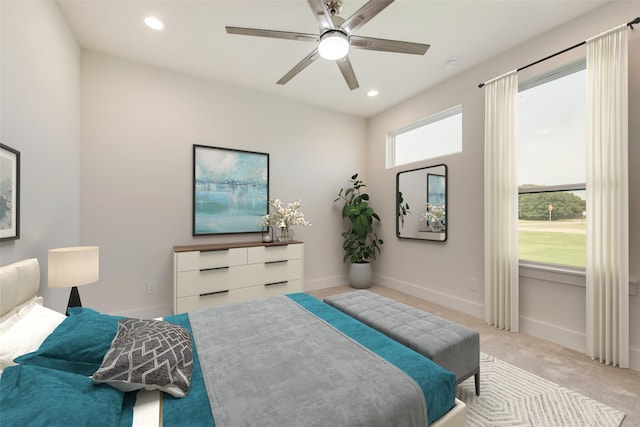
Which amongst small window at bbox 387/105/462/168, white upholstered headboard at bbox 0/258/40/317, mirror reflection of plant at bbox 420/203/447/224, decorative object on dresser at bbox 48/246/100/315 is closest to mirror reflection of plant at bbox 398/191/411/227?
mirror reflection of plant at bbox 420/203/447/224

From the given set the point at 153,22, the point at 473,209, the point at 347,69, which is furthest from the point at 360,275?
the point at 153,22

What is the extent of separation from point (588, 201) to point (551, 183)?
378mm

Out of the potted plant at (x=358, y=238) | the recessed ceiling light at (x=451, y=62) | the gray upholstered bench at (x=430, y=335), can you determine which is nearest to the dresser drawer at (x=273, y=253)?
the potted plant at (x=358, y=238)

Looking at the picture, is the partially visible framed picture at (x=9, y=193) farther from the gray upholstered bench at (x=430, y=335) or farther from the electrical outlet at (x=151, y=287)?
the gray upholstered bench at (x=430, y=335)

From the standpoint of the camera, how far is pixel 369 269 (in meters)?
4.27

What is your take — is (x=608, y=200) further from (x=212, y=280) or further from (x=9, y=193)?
(x=9, y=193)

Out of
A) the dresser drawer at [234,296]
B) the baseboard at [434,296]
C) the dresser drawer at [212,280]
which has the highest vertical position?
the dresser drawer at [212,280]

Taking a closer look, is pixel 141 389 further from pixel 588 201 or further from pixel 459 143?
pixel 459 143

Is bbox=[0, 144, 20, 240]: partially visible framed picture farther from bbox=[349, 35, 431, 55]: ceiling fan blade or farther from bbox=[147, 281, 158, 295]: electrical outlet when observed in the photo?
bbox=[349, 35, 431, 55]: ceiling fan blade

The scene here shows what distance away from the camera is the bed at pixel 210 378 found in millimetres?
834

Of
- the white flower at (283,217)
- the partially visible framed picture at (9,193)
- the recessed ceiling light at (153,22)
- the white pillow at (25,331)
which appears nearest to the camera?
the white pillow at (25,331)

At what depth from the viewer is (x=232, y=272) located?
10.1 ft

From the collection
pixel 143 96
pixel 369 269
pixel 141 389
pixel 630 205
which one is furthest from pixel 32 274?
pixel 630 205

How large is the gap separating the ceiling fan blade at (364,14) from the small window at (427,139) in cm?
217
